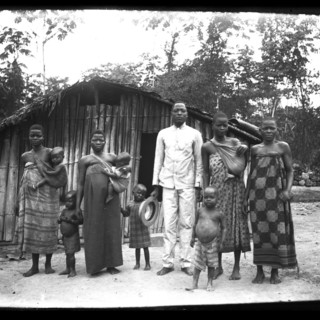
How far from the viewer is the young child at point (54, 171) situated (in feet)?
17.9

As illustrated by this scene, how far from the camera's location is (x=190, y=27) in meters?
17.0

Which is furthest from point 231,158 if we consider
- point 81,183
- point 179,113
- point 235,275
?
point 81,183

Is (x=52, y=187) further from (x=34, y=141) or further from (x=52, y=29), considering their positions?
(x=52, y=29)

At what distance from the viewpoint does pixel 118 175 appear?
17.2 feet

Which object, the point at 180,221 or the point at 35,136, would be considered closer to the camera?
the point at 180,221

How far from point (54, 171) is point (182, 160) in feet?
5.54

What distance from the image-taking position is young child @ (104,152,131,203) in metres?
5.23

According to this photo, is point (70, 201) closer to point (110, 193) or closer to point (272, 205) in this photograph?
point (110, 193)

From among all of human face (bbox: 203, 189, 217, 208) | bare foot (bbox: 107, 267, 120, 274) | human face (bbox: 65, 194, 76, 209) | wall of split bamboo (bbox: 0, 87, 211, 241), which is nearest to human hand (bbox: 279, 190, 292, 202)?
human face (bbox: 203, 189, 217, 208)

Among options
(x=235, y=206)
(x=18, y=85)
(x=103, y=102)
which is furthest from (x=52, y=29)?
(x=235, y=206)

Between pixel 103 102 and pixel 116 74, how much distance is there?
1281 centimetres

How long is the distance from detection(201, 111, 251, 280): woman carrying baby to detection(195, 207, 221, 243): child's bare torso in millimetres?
415

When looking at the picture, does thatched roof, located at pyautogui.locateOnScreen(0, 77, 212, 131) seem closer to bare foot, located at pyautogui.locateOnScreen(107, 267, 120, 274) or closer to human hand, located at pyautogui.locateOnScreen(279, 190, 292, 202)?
bare foot, located at pyautogui.locateOnScreen(107, 267, 120, 274)

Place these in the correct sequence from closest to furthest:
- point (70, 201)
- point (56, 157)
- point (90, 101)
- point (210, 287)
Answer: point (210, 287) → point (70, 201) → point (56, 157) → point (90, 101)
